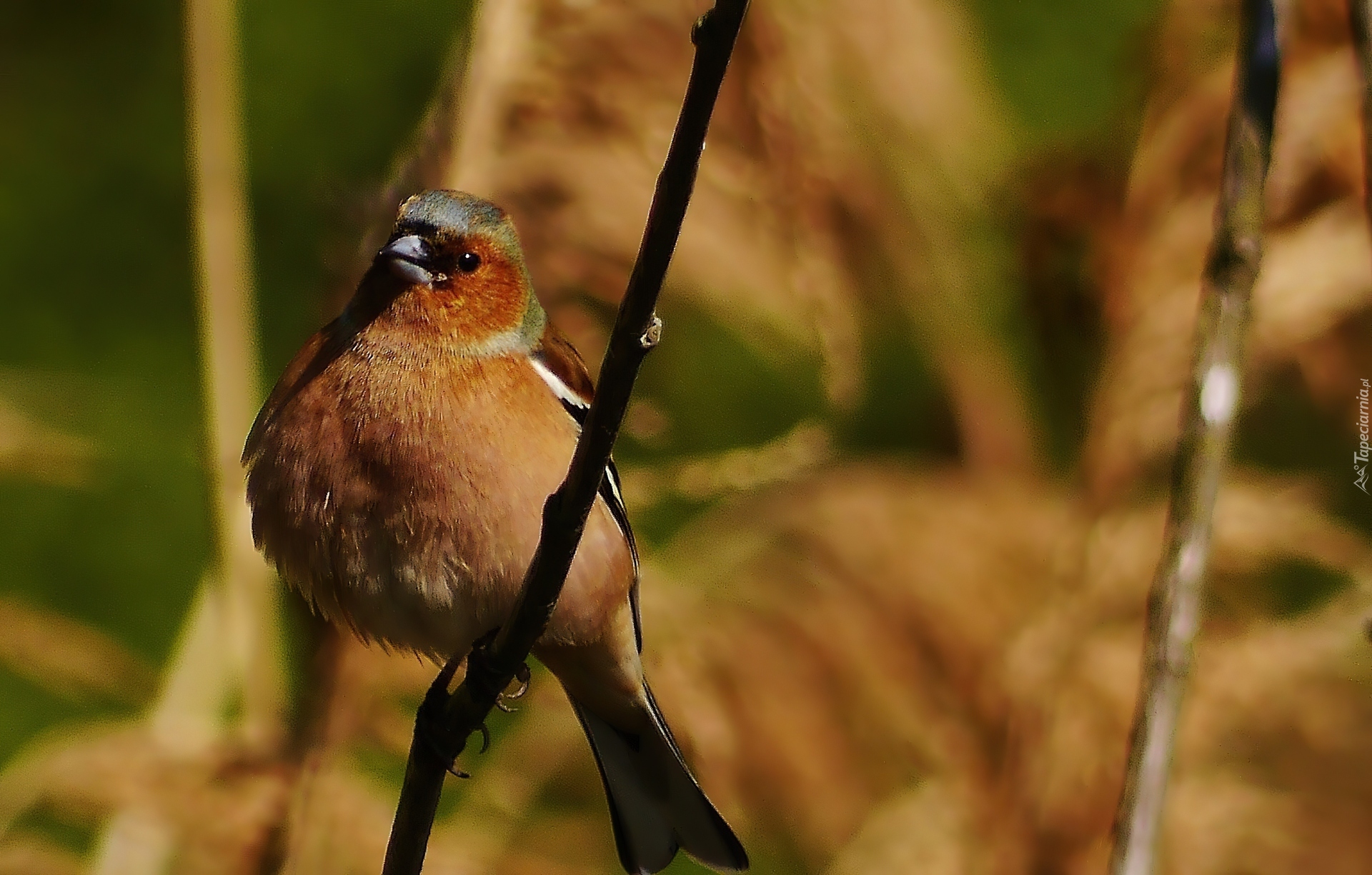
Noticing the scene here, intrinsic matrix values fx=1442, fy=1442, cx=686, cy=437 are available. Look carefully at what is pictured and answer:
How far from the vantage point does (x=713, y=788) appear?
11.3 ft

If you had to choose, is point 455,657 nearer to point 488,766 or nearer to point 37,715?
point 488,766

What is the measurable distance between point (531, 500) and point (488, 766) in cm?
164

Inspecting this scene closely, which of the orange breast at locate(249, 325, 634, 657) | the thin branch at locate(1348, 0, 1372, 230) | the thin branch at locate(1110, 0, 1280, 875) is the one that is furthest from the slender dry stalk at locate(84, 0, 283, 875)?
the thin branch at locate(1348, 0, 1372, 230)

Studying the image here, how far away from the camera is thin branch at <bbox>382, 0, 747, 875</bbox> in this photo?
143 centimetres

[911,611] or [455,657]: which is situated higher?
[911,611]

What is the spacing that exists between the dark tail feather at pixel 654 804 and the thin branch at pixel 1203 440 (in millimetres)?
1076

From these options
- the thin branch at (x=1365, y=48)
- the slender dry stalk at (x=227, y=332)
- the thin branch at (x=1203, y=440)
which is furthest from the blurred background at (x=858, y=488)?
the thin branch at (x=1203, y=440)

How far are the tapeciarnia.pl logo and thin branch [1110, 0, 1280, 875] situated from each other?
4.77ft

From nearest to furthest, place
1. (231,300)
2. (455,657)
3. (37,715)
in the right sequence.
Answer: (455,657)
(231,300)
(37,715)

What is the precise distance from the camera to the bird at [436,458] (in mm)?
2502

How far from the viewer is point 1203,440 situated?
85.1 inches

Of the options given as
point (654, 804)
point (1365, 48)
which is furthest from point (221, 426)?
point (1365, 48)

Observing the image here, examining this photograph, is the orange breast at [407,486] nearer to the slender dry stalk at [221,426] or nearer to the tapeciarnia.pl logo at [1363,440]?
the slender dry stalk at [221,426]

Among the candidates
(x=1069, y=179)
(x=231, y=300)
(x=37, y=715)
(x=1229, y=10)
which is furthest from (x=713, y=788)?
(x=37, y=715)
